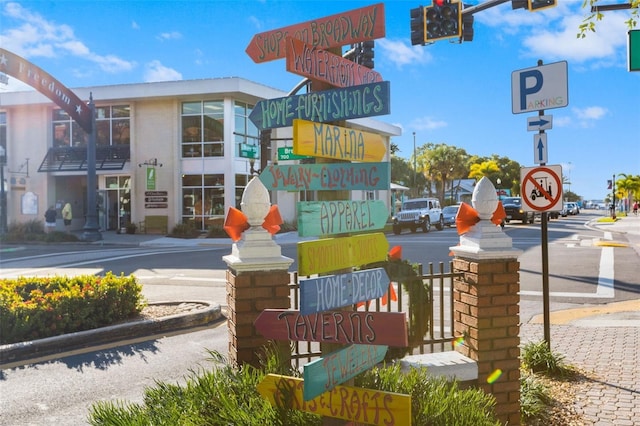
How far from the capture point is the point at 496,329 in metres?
4.60

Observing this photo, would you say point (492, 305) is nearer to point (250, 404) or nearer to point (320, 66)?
point (250, 404)

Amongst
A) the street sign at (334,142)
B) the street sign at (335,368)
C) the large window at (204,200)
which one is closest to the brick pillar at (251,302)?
the street sign at (335,368)

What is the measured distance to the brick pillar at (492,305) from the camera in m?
4.55

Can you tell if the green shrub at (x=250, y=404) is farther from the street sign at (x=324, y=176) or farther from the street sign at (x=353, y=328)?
the street sign at (x=324, y=176)

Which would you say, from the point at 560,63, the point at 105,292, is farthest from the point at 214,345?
the point at 560,63

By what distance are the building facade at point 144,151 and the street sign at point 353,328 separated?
88.7 ft

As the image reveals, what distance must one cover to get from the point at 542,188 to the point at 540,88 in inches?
45.8

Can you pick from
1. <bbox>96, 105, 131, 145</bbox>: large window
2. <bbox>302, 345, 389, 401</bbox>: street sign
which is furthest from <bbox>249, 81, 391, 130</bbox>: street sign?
<bbox>96, 105, 131, 145</bbox>: large window

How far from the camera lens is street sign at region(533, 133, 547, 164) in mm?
6391

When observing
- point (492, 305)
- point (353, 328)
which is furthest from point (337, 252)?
point (492, 305)

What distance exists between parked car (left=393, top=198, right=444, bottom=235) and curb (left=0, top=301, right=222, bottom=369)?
72.8ft

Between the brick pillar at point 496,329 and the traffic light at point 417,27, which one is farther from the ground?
the traffic light at point 417,27

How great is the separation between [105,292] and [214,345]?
2.01 m

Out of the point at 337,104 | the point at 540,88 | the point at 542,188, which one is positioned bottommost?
the point at 542,188
